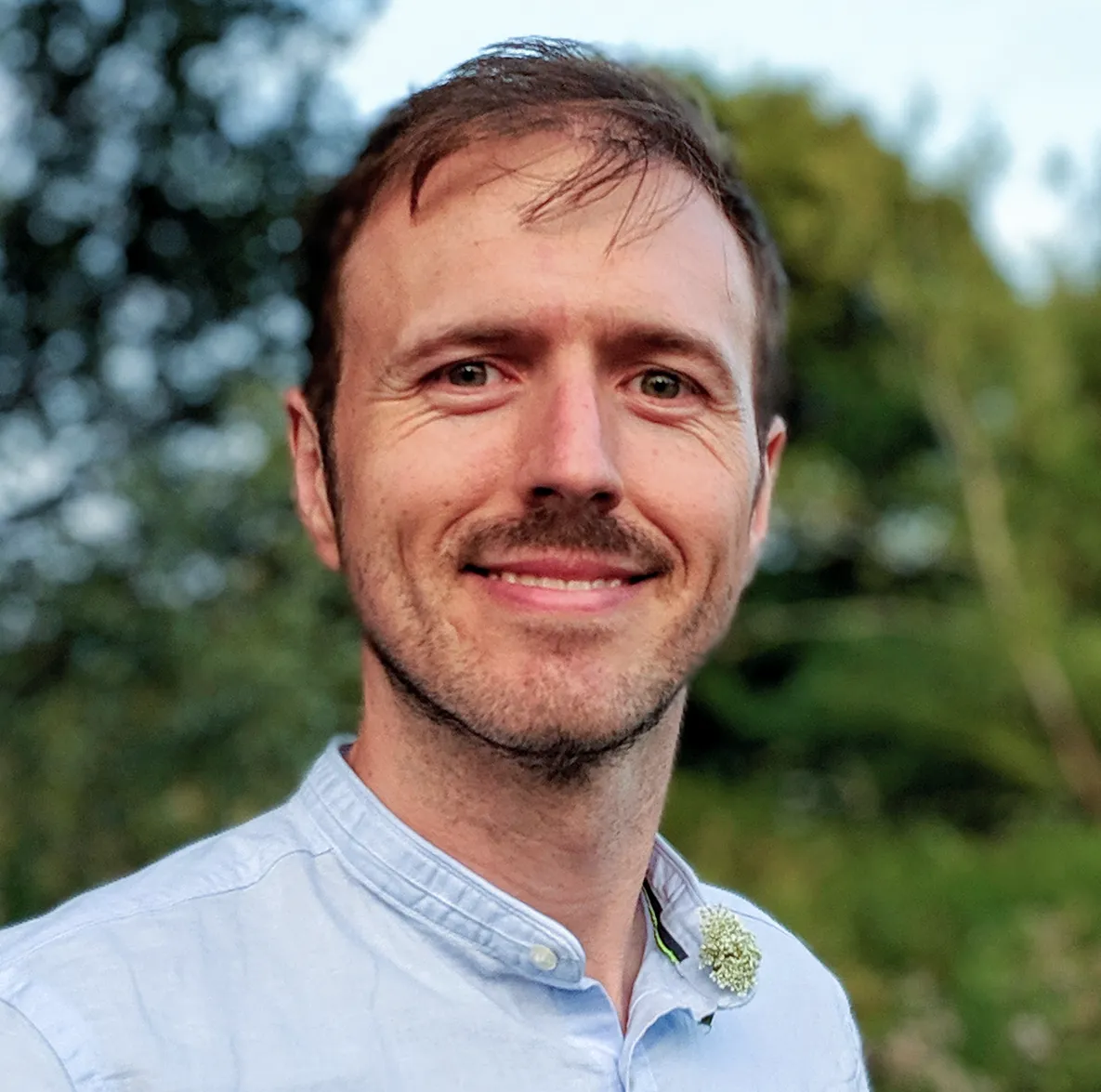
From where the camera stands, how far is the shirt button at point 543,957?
1534mm

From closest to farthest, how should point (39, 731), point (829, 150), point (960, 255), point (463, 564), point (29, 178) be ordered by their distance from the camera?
point (463, 564) → point (39, 731) → point (29, 178) → point (960, 255) → point (829, 150)

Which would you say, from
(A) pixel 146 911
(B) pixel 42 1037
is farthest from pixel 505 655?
(B) pixel 42 1037

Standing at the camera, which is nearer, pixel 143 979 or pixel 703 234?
pixel 143 979

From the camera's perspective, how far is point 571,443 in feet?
5.07

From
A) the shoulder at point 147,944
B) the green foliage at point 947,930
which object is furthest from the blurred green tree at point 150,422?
the green foliage at point 947,930

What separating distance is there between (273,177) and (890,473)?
8.69 metres

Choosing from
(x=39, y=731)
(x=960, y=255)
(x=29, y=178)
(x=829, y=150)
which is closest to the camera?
(x=39, y=731)

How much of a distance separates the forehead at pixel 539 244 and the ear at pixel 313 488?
0.21 meters

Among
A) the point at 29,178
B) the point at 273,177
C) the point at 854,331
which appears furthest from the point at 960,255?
the point at 29,178

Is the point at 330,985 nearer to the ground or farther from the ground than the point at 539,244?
nearer to the ground

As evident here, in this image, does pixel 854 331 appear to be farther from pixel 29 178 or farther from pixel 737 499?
pixel 737 499

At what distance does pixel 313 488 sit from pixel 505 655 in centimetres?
46

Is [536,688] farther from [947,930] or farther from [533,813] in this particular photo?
[947,930]

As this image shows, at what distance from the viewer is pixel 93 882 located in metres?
4.31
